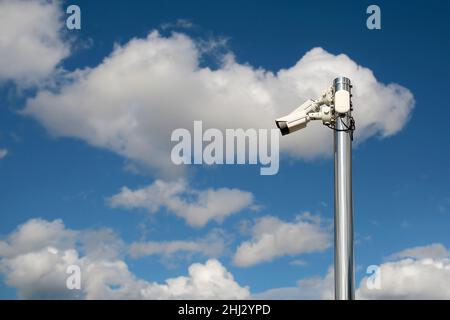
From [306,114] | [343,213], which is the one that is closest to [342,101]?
[306,114]

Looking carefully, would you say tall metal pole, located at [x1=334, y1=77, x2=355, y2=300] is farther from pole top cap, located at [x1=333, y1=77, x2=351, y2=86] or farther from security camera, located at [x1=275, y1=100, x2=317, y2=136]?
security camera, located at [x1=275, y1=100, x2=317, y2=136]

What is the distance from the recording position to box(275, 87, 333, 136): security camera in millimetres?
13930

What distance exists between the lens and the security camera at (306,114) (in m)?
13.9

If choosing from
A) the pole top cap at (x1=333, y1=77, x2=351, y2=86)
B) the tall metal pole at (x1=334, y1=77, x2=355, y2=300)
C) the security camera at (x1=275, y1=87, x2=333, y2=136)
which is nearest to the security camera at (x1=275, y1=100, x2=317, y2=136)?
the security camera at (x1=275, y1=87, x2=333, y2=136)

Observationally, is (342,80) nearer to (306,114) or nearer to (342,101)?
(342,101)

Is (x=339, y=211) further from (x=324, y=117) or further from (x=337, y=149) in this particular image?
(x=324, y=117)

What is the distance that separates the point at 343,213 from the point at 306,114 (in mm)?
2634

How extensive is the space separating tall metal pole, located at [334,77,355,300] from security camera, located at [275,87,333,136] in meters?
0.65

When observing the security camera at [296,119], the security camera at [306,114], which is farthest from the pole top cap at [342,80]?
the security camera at [296,119]

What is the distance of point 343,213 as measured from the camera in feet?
41.7
